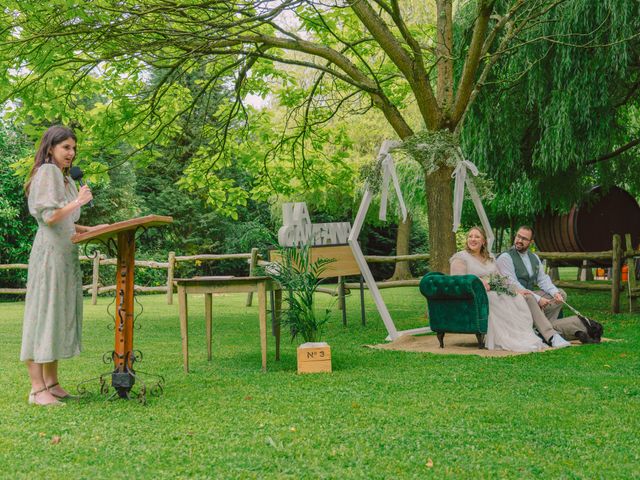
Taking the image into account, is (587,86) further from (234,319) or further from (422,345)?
(234,319)

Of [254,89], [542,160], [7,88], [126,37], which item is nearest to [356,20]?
[254,89]

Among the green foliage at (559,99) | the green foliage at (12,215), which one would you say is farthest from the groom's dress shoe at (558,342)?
the green foliage at (12,215)

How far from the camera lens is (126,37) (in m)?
8.35

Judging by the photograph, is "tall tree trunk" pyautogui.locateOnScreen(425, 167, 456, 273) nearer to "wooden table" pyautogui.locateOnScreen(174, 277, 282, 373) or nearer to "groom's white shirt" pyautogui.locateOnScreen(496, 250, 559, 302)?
"groom's white shirt" pyautogui.locateOnScreen(496, 250, 559, 302)

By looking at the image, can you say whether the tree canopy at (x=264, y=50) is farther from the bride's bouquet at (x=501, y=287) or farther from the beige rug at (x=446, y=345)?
the bride's bouquet at (x=501, y=287)

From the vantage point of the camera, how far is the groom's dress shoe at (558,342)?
7715 millimetres

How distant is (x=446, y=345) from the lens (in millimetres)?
8086

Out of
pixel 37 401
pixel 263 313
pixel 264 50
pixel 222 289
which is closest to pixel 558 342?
pixel 263 313

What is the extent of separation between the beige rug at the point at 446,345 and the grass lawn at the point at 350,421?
40 cm

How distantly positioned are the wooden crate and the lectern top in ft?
6.02

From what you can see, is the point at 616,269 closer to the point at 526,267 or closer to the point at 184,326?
the point at 526,267

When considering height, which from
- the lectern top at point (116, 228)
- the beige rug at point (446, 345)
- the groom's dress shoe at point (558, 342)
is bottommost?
the beige rug at point (446, 345)

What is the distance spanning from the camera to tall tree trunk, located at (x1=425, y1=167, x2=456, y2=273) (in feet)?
32.1

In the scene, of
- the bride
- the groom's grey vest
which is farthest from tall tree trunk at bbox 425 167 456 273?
the bride
